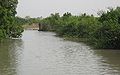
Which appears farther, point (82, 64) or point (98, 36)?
point (98, 36)

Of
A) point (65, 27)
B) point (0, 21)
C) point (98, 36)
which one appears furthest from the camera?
point (65, 27)

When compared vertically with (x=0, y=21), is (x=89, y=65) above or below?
below

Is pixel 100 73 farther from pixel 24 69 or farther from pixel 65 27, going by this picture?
pixel 65 27

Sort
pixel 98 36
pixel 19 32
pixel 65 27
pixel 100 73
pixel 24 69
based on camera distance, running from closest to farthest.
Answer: pixel 100 73
pixel 24 69
pixel 98 36
pixel 19 32
pixel 65 27

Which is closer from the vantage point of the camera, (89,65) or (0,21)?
(89,65)

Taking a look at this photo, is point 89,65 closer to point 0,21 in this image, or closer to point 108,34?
point 108,34

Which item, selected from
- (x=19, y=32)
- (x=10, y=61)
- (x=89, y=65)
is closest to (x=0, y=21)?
(x=19, y=32)

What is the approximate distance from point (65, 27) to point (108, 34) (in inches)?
1421

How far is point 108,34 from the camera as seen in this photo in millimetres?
35781

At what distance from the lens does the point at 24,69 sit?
69.7 ft

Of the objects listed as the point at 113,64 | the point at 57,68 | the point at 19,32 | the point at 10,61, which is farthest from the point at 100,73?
the point at 19,32

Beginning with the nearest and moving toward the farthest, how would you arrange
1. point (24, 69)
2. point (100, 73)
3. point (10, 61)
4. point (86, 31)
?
point (100, 73), point (24, 69), point (10, 61), point (86, 31)

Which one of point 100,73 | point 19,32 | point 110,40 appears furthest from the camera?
point 19,32

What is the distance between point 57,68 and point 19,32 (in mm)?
34089
